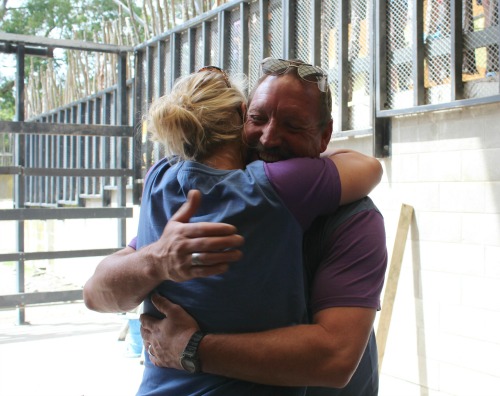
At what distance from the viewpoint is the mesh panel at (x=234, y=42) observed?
569 centimetres

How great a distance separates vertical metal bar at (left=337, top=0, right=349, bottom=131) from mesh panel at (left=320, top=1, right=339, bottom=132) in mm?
66

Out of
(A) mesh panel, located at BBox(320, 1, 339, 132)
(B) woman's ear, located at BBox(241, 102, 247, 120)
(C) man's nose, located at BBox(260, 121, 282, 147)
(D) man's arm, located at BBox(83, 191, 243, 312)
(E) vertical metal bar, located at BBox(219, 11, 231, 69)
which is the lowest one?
(D) man's arm, located at BBox(83, 191, 243, 312)

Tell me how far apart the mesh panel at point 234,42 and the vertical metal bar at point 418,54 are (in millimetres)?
2085

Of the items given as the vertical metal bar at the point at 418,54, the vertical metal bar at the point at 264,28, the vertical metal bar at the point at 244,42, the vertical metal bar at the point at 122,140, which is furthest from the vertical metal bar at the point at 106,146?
the vertical metal bar at the point at 418,54

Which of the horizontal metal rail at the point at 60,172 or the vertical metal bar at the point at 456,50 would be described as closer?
the vertical metal bar at the point at 456,50

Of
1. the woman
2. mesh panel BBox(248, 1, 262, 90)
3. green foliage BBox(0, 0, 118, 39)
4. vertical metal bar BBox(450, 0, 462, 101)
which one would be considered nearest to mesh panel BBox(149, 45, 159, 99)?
mesh panel BBox(248, 1, 262, 90)

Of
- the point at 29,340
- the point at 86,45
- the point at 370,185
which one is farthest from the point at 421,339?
the point at 86,45

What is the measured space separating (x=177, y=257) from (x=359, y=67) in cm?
337

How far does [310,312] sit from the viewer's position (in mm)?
1484

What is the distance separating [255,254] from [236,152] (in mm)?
318

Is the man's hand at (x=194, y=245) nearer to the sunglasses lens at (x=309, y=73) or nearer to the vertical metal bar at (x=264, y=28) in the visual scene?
the sunglasses lens at (x=309, y=73)

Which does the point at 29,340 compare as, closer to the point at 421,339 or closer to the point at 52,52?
the point at 52,52

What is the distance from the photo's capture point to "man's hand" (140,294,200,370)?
138 cm

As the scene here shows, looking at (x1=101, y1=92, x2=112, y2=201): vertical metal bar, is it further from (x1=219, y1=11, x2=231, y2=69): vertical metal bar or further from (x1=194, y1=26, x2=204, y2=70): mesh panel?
(x1=219, y1=11, x2=231, y2=69): vertical metal bar
